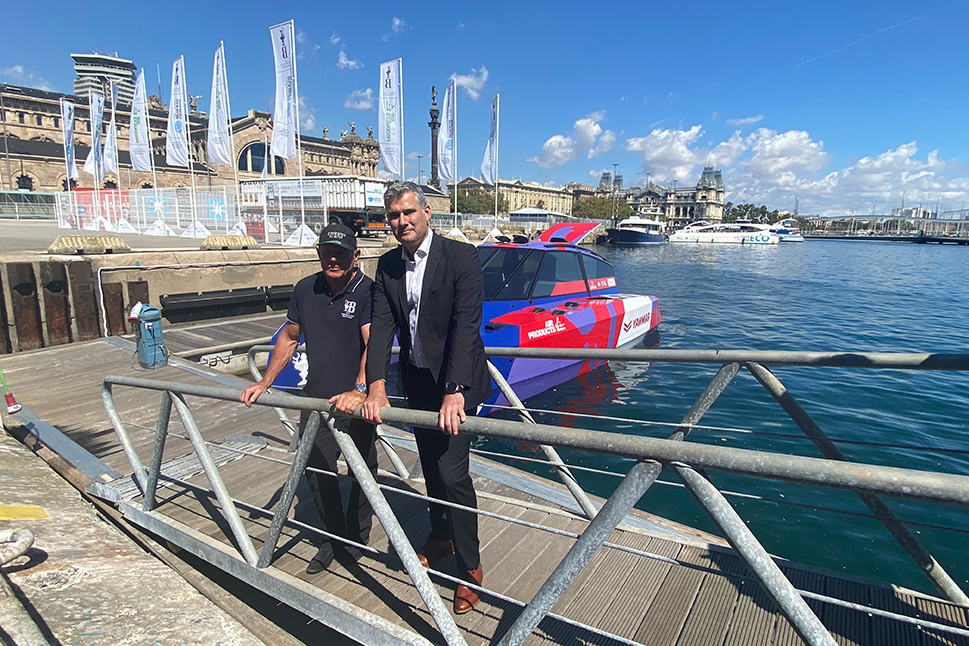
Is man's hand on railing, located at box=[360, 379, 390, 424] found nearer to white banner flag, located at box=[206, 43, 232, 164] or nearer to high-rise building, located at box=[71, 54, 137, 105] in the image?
white banner flag, located at box=[206, 43, 232, 164]

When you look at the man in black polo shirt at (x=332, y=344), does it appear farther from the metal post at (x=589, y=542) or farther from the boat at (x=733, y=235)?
the boat at (x=733, y=235)

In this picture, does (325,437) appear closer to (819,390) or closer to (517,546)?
(517,546)

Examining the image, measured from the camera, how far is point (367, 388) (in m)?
2.73

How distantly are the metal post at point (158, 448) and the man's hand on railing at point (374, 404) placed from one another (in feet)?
5.28

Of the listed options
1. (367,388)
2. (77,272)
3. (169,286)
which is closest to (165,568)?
(367,388)

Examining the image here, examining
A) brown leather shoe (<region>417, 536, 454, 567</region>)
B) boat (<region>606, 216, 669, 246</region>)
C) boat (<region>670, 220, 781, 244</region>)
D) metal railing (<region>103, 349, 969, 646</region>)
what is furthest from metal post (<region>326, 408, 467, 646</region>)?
boat (<region>670, 220, 781, 244</region>)

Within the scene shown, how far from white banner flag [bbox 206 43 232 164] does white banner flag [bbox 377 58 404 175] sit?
276 inches

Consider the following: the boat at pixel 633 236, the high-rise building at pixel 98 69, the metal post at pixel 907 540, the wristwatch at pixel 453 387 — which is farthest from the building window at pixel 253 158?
the metal post at pixel 907 540

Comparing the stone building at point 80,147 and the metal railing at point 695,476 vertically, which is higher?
the stone building at point 80,147

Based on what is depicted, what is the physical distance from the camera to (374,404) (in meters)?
2.35

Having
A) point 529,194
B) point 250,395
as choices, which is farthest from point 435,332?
point 529,194

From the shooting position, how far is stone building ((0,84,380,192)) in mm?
53875

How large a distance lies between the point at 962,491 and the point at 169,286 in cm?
1297

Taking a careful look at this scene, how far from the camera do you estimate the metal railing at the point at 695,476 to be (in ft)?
4.27
